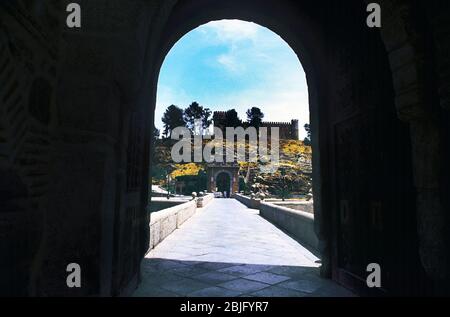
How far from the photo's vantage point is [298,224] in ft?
22.7

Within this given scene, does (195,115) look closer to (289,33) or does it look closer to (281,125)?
(281,125)

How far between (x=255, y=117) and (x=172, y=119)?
2024cm

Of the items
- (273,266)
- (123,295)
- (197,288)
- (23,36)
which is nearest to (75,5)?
(23,36)

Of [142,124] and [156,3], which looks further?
[142,124]

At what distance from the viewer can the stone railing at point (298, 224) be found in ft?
19.1

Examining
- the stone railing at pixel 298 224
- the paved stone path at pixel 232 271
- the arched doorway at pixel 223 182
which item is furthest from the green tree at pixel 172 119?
the paved stone path at pixel 232 271

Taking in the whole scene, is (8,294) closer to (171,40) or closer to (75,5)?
(75,5)

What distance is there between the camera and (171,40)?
383 cm

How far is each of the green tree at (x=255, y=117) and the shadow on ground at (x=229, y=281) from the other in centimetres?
6518

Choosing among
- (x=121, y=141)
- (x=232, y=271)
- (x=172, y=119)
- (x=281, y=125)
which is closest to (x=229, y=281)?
(x=232, y=271)

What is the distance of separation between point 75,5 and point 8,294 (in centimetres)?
184

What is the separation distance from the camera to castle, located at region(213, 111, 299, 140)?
2692 inches

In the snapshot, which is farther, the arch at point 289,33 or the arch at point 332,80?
the arch at point 289,33

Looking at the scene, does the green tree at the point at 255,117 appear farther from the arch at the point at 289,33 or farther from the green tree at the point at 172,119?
the arch at the point at 289,33
